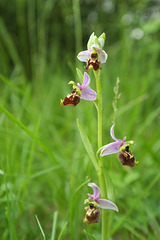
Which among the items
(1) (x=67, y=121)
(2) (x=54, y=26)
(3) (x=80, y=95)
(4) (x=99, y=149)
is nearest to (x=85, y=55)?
(3) (x=80, y=95)

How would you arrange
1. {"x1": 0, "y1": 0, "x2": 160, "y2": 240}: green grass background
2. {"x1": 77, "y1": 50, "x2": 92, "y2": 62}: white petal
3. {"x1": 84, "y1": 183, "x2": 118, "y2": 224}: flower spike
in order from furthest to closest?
{"x1": 0, "y1": 0, "x2": 160, "y2": 240}: green grass background
{"x1": 77, "y1": 50, "x2": 92, "y2": 62}: white petal
{"x1": 84, "y1": 183, "x2": 118, "y2": 224}: flower spike

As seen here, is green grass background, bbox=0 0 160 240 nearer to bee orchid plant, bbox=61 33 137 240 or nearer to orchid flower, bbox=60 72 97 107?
bee orchid plant, bbox=61 33 137 240

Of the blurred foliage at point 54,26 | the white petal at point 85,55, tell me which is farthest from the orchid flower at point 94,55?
the blurred foliage at point 54,26

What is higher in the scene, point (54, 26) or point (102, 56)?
point (54, 26)

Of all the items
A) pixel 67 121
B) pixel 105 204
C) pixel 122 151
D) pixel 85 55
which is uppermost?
pixel 67 121

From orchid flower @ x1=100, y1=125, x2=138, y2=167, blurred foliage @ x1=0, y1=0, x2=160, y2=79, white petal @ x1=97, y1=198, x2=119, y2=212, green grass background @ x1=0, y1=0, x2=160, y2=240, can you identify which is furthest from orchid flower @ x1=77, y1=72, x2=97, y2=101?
blurred foliage @ x1=0, y1=0, x2=160, y2=79

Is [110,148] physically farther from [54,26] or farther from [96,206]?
[54,26]
